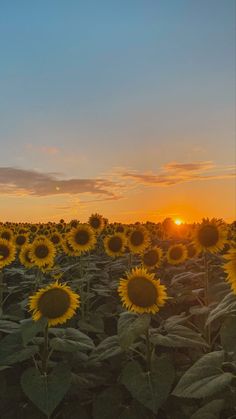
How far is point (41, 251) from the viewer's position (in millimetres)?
12453

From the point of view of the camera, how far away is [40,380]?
5.41m

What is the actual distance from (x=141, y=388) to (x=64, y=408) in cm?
117

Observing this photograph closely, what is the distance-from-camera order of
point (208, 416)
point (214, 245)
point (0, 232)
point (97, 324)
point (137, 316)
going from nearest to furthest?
point (208, 416)
point (137, 316)
point (97, 324)
point (214, 245)
point (0, 232)

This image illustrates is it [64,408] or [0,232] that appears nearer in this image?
[64,408]

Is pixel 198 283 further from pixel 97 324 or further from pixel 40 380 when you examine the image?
pixel 40 380

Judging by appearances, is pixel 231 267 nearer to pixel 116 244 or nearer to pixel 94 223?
pixel 116 244

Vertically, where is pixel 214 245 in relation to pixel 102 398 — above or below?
above

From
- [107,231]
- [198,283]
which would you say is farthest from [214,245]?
[107,231]

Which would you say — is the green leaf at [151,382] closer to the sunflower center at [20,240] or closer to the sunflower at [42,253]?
the sunflower at [42,253]

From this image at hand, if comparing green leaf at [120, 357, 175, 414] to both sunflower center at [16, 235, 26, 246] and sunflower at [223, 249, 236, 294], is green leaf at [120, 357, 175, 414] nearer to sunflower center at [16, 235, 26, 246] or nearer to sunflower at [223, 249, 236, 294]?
sunflower at [223, 249, 236, 294]

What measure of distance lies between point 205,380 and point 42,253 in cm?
815

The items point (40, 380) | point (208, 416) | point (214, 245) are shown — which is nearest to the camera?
point (208, 416)

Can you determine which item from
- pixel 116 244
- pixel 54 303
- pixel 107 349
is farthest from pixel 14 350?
pixel 116 244

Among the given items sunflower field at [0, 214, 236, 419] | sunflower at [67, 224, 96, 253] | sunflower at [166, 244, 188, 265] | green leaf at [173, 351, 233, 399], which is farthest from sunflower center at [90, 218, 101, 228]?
green leaf at [173, 351, 233, 399]
